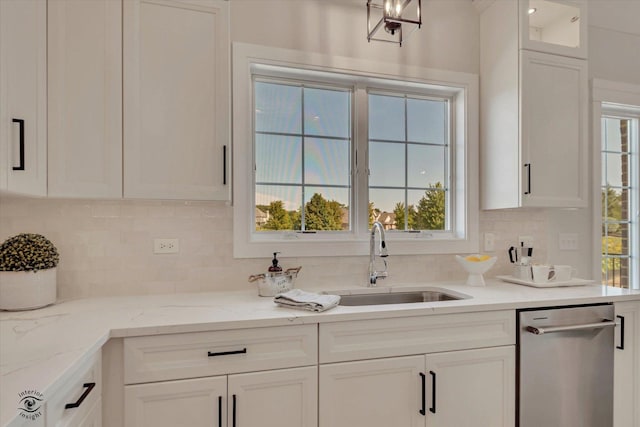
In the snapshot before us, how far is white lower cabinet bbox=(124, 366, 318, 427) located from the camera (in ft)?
4.58

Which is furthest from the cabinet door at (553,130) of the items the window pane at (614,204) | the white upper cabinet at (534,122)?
the window pane at (614,204)

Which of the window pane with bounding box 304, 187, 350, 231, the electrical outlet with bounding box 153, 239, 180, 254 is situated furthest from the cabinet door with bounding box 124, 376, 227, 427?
the window pane with bounding box 304, 187, 350, 231

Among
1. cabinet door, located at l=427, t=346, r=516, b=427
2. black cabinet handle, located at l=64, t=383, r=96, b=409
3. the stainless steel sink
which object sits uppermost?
the stainless steel sink

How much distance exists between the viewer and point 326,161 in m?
2.39

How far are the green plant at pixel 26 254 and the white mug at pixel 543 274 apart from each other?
98.5 inches

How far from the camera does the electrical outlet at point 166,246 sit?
1997mm

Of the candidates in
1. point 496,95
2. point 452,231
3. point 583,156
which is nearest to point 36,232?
point 452,231

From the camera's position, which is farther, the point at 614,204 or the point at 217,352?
the point at 614,204

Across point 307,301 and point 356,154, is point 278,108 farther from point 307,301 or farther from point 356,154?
point 307,301

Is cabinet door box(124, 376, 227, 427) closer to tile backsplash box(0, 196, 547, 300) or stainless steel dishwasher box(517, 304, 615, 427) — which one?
tile backsplash box(0, 196, 547, 300)

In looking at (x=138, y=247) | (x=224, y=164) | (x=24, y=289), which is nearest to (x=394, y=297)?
(x=224, y=164)

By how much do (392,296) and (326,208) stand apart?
66cm

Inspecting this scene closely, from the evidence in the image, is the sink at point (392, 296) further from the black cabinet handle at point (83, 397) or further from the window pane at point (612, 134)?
the window pane at point (612, 134)

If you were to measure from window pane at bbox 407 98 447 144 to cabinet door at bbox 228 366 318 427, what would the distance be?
5.60 ft
